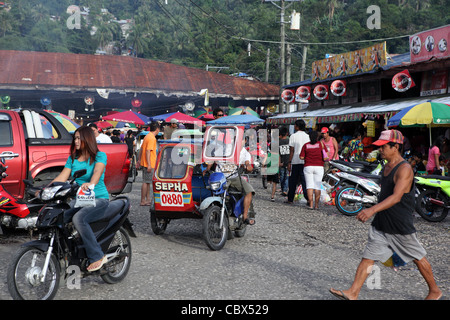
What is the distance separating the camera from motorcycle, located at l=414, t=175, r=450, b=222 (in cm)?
1090

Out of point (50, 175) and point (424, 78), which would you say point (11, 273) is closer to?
point (50, 175)

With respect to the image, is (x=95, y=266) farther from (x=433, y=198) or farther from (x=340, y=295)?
(x=433, y=198)

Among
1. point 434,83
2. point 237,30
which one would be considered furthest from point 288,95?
point 237,30

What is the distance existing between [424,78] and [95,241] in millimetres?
19349

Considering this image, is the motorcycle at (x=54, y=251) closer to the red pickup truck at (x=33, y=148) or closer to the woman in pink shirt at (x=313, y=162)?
the red pickup truck at (x=33, y=148)

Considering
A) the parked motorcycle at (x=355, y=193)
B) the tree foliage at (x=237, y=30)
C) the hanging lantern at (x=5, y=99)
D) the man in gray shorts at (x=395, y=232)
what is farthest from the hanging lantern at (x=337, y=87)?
the tree foliage at (x=237, y=30)

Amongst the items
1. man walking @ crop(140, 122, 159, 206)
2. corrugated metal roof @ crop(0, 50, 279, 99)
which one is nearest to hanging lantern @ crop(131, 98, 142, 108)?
corrugated metal roof @ crop(0, 50, 279, 99)

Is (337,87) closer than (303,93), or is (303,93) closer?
(337,87)

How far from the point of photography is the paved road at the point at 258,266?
5477mm

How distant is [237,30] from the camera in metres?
63.7

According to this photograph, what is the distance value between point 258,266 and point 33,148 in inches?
162

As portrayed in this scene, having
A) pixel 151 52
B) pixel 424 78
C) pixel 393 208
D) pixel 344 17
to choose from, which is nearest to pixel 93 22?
pixel 151 52

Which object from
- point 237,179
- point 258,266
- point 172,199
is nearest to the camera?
point 258,266

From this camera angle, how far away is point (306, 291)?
5.59m
